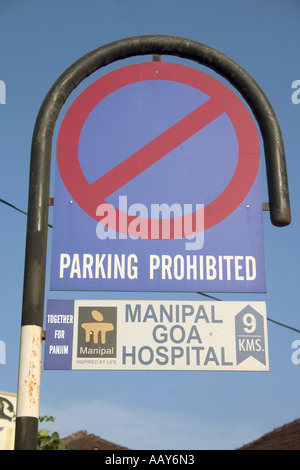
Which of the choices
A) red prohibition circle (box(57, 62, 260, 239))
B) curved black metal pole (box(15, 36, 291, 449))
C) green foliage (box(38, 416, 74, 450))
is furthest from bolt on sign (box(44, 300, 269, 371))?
green foliage (box(38, 416, 74, 450))

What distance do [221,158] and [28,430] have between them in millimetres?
2482

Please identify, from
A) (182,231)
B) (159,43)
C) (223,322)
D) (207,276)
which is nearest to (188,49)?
(159,43)

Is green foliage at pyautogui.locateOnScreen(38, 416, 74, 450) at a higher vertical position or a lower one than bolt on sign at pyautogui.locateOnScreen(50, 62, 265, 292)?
lower

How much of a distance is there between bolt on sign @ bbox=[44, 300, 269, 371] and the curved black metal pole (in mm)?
330

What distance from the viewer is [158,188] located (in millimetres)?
4996

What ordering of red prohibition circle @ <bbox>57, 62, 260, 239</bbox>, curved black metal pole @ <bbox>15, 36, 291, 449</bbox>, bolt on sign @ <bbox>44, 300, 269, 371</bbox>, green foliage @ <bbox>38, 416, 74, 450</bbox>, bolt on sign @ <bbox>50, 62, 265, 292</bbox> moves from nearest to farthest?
curved black metal pole @ <bbox>15, 36, 291, 449</bbox>
bolt on sign @ <bbox>44, 300, 269, 371</bbox>
bolt on sign @ <bbox>50, 62, 265, 292</bbox>
red prohibition circle @ <bbox>57, 62, 260, 239</bbox>
green foliage @ <bbox>38, 416, 74, 450</bbox>

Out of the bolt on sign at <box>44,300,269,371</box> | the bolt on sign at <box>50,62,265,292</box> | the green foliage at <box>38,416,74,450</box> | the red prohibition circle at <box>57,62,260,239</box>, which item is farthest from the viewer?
the green foliage at <box>38,416,74,450</box>

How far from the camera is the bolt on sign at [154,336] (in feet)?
14.6

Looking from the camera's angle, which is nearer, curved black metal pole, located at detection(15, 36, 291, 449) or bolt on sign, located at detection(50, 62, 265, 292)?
curved black metal pole, located at detection(15, 36, 291, 449)

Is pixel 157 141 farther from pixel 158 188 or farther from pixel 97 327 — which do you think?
pixel 97 327

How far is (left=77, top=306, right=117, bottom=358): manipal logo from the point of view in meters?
4.48

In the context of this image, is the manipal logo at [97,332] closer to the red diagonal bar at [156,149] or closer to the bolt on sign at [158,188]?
the bolt on sign at [158,188]

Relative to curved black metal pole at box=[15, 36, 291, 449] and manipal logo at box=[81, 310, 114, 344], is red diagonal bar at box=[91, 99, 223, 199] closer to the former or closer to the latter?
curved black metal pole at box=[15, 36, 291, 449]

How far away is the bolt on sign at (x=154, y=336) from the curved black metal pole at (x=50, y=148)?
330 millimetres
